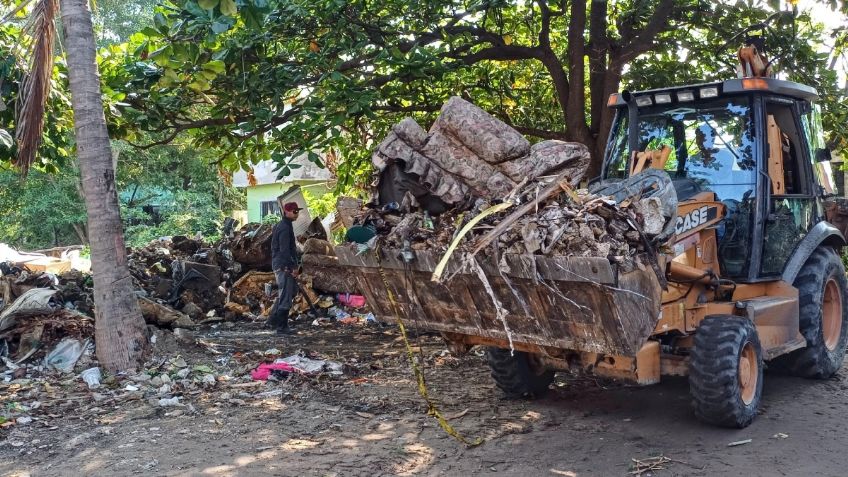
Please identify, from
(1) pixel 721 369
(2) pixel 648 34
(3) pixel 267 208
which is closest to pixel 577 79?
(2) pixel 648 34

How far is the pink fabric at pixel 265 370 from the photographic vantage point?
23.7ft

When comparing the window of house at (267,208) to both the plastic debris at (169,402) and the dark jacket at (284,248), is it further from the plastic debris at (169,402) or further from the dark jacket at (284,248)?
the plastic debris at (169,402)

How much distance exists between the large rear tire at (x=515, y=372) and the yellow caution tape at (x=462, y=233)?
170 centimetres

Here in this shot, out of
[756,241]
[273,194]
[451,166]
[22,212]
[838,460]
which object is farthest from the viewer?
[273,194]

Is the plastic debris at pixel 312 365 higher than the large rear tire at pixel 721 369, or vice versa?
the large rear tire at pixel 721 369

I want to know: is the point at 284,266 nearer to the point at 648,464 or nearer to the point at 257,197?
the point at 648,464

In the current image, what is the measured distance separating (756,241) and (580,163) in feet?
6.49

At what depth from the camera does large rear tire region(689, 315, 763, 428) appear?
16.8 feet

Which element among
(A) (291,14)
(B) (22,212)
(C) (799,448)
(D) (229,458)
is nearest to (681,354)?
(C) (799,448)

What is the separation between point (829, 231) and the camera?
22.3 feet

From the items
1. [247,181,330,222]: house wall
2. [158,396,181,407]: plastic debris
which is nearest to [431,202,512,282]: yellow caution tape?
[158,396,181,407]: plastic debris

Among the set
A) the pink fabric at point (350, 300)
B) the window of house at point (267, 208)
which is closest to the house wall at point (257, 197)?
the window of house at point (267, 208)

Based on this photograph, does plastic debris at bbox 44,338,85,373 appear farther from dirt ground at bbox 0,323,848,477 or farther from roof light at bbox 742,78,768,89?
roof light at bbox 742,78,768,89

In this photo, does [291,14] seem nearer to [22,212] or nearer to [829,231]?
[829,231]
